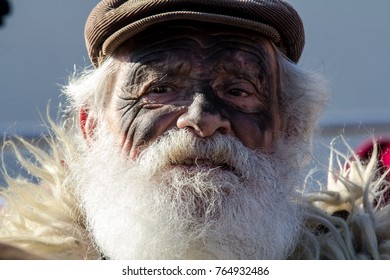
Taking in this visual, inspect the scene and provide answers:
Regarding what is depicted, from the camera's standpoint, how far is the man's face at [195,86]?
84.4 inches

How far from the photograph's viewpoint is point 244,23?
86.4 inches

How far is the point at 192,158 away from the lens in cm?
207

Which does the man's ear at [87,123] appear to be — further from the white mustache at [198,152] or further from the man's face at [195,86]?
the white mustache at [198,152]

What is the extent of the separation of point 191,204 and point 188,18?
46 cm

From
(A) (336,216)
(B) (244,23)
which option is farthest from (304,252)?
(B) (244,23)

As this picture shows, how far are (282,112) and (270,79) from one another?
0.35ft

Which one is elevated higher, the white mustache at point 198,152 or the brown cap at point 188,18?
the brown cap at point 188,18

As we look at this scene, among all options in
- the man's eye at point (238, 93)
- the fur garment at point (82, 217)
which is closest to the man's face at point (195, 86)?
the man's eye at point (238, 93)

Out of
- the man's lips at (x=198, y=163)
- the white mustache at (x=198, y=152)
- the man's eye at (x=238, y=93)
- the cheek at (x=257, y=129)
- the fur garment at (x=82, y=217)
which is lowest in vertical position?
the fur garment at (x=82, y=217)

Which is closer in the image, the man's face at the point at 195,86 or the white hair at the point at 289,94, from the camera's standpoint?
the man's face at the point at 195,86

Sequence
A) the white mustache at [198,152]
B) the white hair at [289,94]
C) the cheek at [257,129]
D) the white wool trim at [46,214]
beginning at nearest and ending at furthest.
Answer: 1. the white mustache at [198,152]
2. the cheek at [257,129]
3. the white wool trim at [46,214]
4. the white hair at [289,94]

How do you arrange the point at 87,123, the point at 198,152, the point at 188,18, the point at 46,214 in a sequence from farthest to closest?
the point at 87,123 < the point at 46,214 < the point at 188,18 < the point at 198,152

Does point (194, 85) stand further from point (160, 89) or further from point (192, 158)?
point (192, 158)

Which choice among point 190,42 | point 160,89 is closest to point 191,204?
point 160,89
